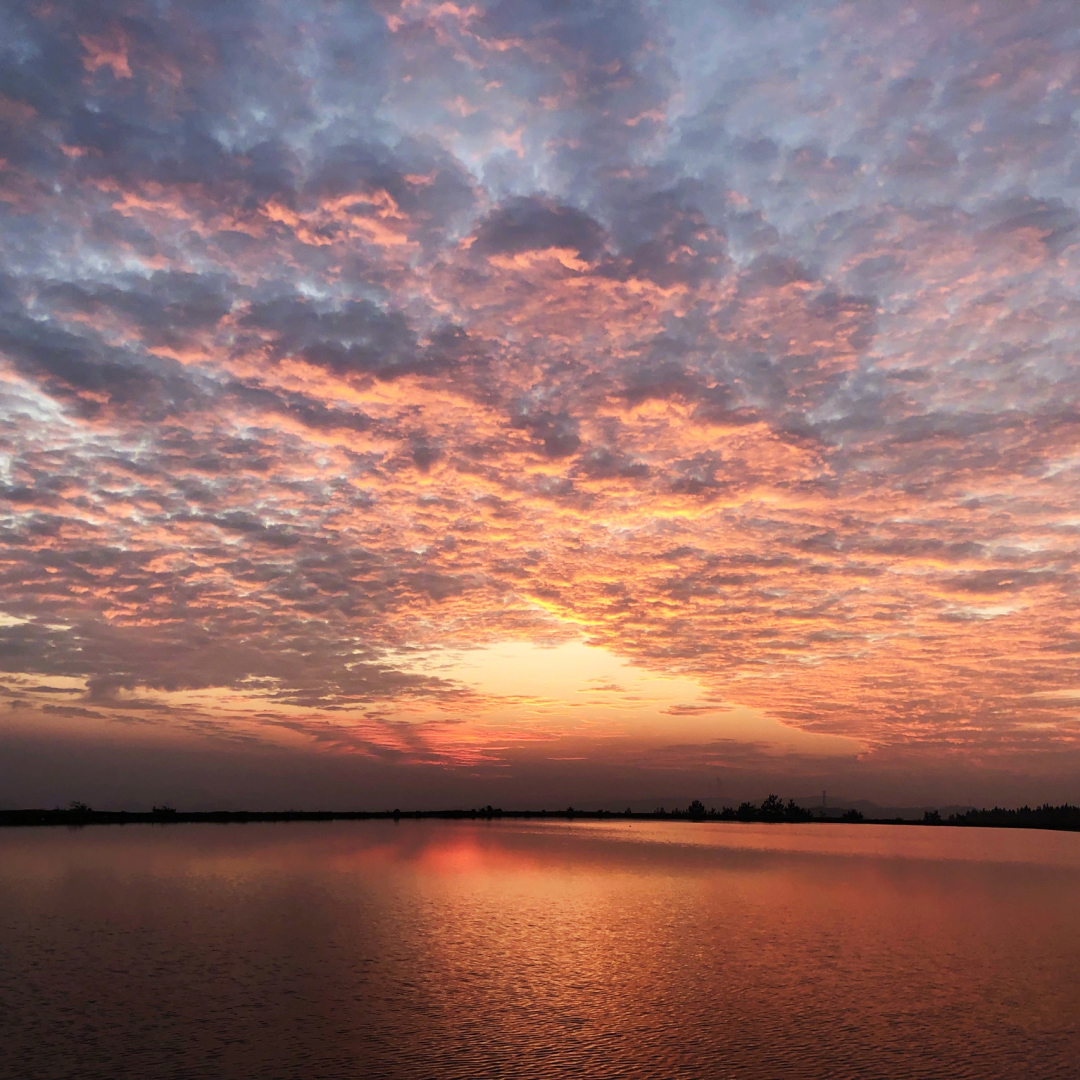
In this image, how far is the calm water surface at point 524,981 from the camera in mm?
30047

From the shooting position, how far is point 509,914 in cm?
6538

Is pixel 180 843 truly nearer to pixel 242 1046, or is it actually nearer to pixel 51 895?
pixel 51 895

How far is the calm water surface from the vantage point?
30.0 meters

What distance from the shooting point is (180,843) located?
153m

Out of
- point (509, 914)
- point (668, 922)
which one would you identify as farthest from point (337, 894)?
point (668, 922)

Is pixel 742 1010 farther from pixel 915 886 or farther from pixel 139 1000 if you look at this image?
pixel 915 886

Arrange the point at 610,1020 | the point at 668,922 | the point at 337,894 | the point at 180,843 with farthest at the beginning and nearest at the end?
the point at 180,843 < the point at 337,894 < the point at 668,922 < the point at 610,1020

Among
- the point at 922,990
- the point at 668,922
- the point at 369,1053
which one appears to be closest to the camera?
the point at 369,1053

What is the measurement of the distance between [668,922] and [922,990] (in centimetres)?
2361

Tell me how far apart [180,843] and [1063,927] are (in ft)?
462

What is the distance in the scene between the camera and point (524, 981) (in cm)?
4181

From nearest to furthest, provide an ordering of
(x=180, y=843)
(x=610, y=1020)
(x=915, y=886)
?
(x=610, y=1020), (x=915, y=886), (x=180, y=843)

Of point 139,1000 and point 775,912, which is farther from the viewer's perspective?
point 775,912

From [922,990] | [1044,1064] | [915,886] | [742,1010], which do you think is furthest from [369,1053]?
[915,886]
